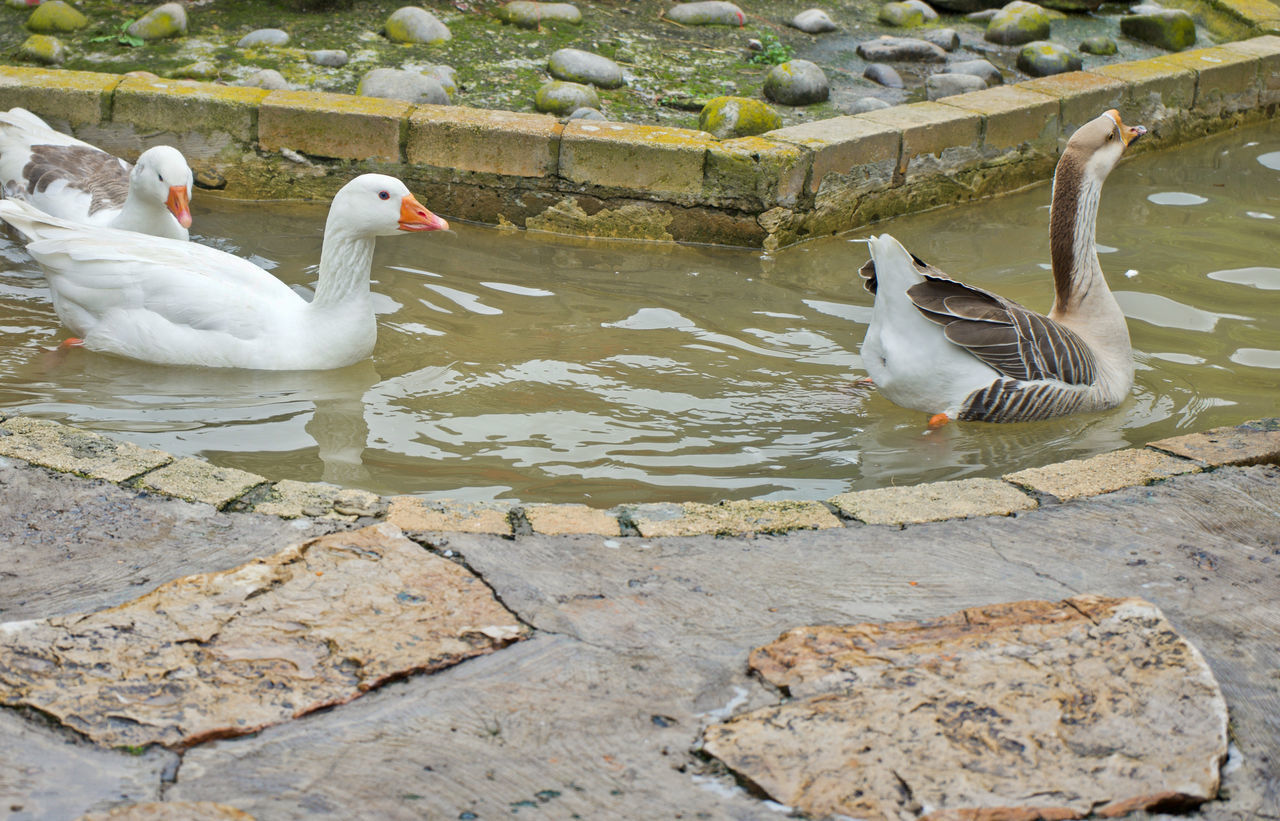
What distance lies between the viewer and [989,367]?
4613 mm

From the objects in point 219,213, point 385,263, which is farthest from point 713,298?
point 219,213

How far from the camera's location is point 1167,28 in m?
10.2

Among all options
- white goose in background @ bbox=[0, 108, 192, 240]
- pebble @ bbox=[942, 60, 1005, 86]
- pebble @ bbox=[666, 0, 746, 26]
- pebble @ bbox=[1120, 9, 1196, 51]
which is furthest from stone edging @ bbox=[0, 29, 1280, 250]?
pebble @ bbox=[1120, 9, 1196, 51]

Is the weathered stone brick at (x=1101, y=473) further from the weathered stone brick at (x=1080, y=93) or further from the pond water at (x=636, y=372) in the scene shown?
the weathered stone brick at (x=1080, y=93)

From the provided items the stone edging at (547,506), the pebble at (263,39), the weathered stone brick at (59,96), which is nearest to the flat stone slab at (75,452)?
the stone edging at (547,506)

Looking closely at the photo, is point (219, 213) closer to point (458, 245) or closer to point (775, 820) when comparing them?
point (458, 245)

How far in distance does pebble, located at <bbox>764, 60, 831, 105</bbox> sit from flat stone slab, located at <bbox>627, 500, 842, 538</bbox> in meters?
5.24

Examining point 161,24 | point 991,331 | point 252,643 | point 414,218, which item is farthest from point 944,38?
point 252,643

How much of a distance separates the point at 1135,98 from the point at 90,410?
24.4 ft

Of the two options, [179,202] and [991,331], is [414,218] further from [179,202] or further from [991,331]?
[991,331]

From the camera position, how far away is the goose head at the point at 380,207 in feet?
15.3

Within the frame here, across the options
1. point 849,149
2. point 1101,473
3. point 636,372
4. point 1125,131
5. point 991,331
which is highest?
point 1125,131

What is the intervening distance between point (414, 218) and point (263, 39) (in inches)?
177

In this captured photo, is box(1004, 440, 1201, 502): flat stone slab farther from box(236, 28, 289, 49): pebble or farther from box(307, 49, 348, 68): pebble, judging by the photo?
box(236, 28, 289, 49): pebble
